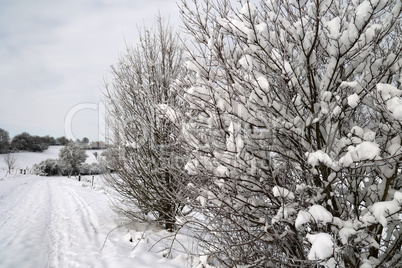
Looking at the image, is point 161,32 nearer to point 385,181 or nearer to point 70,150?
point 385,181

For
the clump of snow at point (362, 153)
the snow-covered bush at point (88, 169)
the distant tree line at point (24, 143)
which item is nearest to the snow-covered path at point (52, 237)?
the clump of snow at point (362, 153)

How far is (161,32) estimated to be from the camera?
6566mm

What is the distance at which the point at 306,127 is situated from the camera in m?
2.07

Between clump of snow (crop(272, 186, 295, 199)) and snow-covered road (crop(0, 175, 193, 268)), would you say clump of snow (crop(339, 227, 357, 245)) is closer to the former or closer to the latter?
clump of snow (crop(272, 186, 295, 199))

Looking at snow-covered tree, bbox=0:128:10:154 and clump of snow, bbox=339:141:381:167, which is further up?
snow-covered tree, bbox=0:128:10:154

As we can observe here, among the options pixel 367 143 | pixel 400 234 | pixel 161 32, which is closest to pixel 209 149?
pixel 367 143

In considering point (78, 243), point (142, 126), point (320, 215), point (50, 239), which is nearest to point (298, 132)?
point (320, 215)

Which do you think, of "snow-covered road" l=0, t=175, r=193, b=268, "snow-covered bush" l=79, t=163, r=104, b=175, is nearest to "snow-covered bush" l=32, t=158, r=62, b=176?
"snow-covered bush" l=79, t=163, r=104, b=175

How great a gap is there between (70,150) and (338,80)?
5506cm

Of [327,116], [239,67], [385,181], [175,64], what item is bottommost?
[385,181]

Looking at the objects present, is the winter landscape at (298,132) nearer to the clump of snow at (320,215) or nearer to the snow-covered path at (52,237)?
the clump of snow at (320,215)

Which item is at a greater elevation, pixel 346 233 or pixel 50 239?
pixel 346 233

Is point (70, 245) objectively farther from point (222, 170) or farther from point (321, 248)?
point (321, 248)

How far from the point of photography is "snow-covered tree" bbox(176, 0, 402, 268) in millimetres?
1711
